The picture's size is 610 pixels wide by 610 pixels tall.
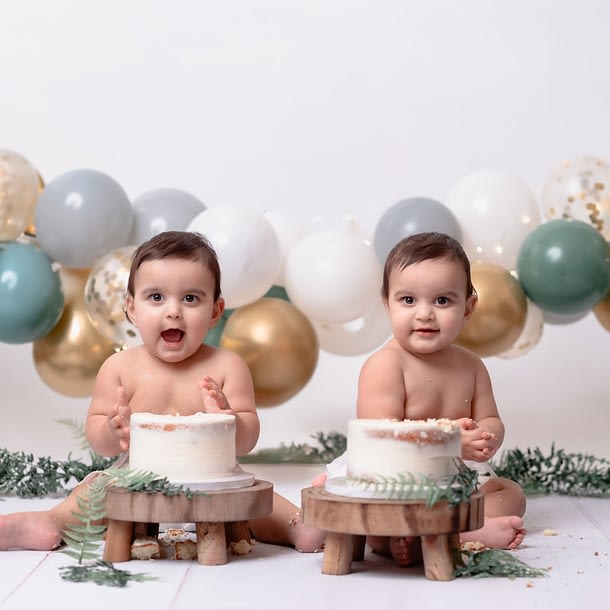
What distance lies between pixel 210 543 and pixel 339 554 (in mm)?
317

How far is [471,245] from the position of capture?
4.46 m

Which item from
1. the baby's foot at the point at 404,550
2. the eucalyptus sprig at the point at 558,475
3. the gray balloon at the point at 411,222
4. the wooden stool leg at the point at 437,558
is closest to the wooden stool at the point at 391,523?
the wooden stool leg at the point at 437,558

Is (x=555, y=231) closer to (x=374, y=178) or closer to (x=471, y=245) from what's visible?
(x=471, y=245)

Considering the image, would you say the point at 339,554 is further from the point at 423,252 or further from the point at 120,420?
the point at 423,252

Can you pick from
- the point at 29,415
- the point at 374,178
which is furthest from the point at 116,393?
the point at 374,178

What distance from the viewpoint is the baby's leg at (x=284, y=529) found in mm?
2918

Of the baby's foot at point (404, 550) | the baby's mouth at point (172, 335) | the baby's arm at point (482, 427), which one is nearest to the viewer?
the baby's foot at point (404, 550)

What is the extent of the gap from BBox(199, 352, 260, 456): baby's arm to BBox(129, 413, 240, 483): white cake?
165 mm

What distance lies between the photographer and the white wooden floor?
2346 millimetres

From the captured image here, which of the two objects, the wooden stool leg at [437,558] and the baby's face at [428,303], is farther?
the baby's face at [428,303]

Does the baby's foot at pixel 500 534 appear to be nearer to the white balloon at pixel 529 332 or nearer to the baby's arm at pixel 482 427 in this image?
the baby's arm at pixel 482 427

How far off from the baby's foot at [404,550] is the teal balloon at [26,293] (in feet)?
6.12

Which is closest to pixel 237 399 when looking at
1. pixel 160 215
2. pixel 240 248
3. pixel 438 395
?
pixel 438 395

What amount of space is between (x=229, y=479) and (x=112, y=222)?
1.70m
